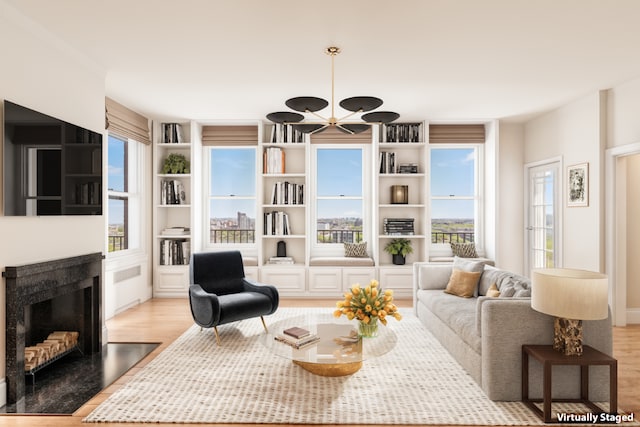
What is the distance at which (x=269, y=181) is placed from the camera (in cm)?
603

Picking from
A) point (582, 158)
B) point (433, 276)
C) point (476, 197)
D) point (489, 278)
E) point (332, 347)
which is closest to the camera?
point (332, 347)

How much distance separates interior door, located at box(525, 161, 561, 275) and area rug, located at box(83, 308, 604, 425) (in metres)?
2.75

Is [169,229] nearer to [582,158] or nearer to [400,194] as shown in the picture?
[400,194]

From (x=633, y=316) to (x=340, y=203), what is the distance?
12.5 ft

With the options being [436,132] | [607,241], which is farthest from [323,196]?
[607,241]

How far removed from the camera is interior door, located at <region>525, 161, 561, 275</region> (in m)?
5.16

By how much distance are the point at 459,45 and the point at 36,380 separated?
13.5ft

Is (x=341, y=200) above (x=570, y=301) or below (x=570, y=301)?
above

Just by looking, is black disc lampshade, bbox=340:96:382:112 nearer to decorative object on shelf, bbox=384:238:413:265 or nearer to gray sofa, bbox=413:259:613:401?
gray sofa, bbox=413:259:613:401

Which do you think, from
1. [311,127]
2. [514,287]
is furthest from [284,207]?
[514,287]

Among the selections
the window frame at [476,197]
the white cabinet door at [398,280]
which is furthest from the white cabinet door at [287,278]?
the window frame at [476,197]

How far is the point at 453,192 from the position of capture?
19.7 ft

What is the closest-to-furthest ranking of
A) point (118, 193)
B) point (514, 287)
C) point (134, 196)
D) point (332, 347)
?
1. point (332, 347)
2. point (514, 287)
3. point (118, 193)
4. point (134, 196)

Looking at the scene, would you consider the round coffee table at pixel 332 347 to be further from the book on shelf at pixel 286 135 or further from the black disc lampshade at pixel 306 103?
the book on shelf at pixel 286 135
